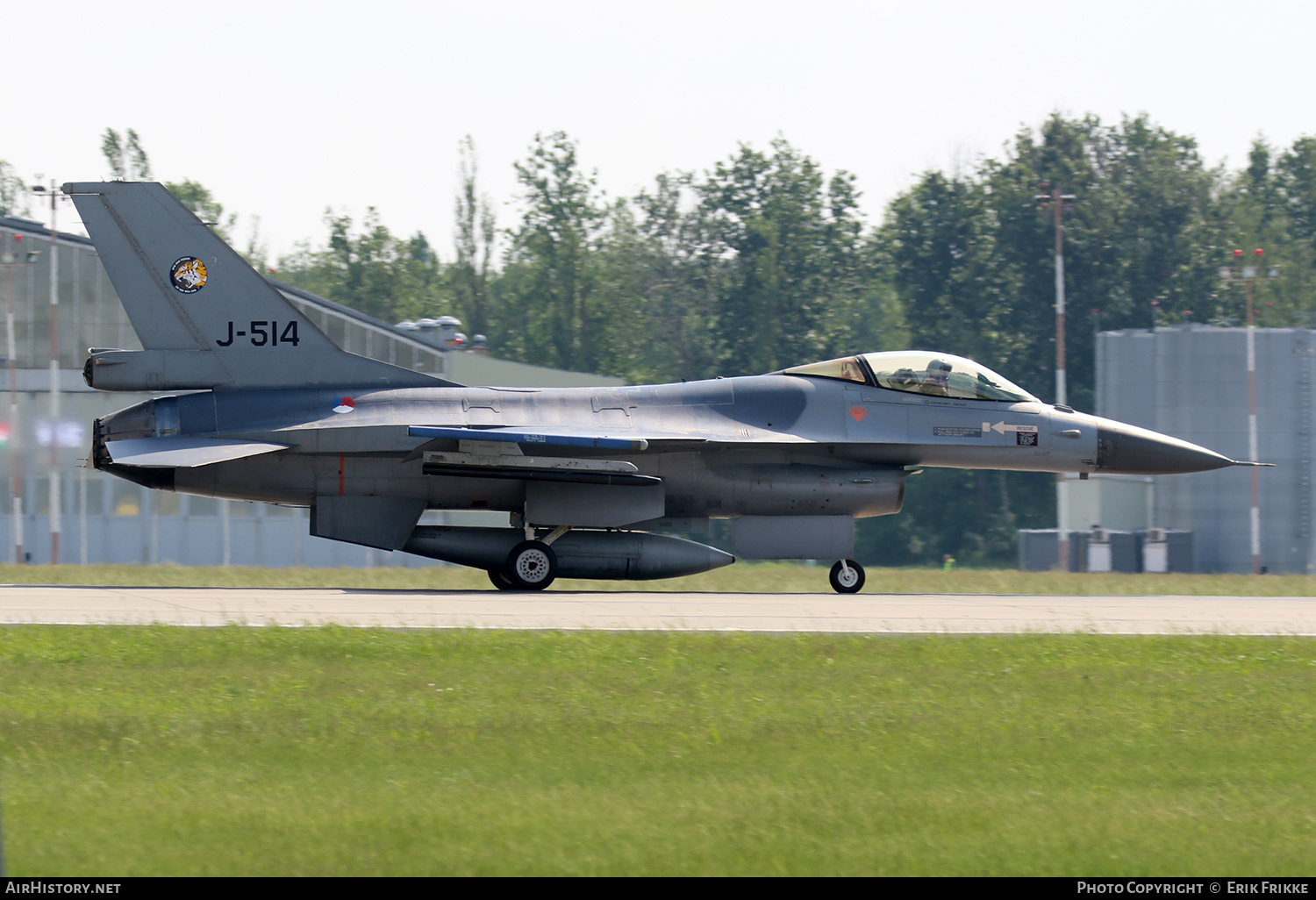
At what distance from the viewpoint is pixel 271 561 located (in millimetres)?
36156

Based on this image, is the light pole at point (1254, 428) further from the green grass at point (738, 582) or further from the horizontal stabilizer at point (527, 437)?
the horizontal stabilizer at point (527, 437)

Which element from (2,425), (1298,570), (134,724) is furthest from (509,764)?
(1298,570)

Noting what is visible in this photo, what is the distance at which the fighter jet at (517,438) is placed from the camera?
1800 cm

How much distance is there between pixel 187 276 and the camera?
18.2m

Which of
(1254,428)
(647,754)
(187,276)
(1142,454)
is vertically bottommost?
(647,754)

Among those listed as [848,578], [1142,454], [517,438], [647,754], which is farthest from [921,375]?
[647,754]

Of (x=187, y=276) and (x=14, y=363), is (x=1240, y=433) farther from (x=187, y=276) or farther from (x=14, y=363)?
(x=14, y=363)

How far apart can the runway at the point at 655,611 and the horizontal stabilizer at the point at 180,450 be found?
1.65 meters

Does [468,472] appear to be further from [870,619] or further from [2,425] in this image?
[2,425]

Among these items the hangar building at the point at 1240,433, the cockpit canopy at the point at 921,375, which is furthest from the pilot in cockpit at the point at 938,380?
the hangar building at the point at 1240,433

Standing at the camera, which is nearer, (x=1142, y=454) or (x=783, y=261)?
(x=1142, y=454)

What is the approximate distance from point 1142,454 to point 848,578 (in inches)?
186

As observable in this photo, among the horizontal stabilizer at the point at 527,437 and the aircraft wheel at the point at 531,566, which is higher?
the horizontal stabilizer at the point at 527,437

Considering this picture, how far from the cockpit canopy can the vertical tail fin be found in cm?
750
